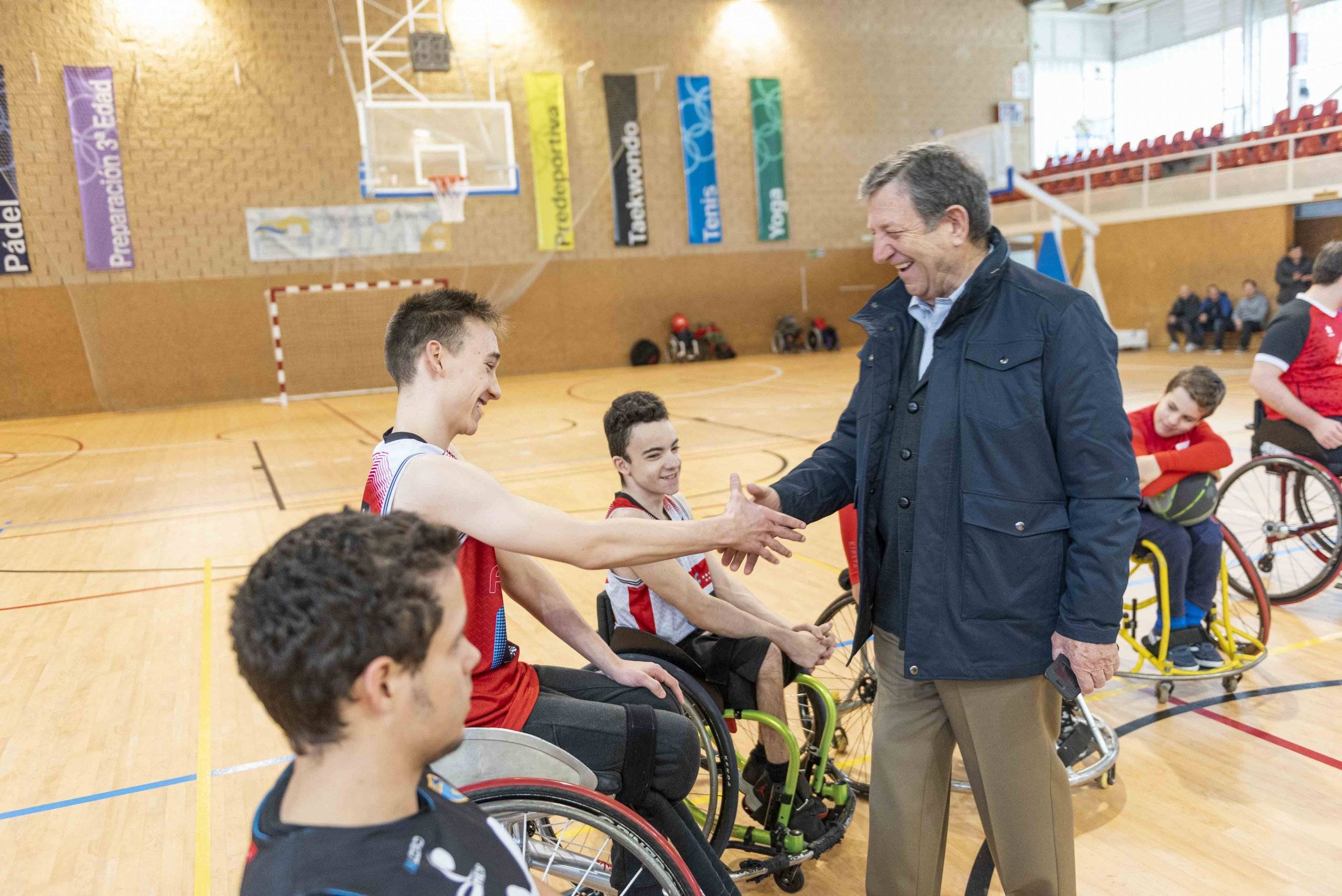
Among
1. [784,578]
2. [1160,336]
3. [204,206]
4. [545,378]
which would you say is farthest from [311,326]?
[1160,336]

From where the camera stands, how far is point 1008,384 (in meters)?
1.83

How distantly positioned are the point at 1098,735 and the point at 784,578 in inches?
93.6

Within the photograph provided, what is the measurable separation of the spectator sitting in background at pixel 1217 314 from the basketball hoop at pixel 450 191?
11499 millimetres

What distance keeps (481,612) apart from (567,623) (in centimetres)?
32

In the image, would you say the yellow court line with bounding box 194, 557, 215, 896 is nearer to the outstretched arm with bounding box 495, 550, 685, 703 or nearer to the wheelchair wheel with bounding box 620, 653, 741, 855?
the outstretched arm with bounding box 495, 550, 685, 703

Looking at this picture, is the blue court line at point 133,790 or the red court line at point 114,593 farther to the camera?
the red court line at point 114,593

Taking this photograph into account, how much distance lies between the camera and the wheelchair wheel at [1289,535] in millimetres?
4117

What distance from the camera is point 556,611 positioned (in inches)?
88.2

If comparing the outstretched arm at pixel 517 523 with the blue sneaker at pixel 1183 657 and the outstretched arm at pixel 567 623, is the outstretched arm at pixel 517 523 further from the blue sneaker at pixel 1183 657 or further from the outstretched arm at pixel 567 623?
the blue sneaker at pixel 1183 657

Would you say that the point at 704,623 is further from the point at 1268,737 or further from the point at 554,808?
the point at 1268,737

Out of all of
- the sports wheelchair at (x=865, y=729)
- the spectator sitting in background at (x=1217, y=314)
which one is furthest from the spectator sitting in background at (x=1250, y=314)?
the sports wheelchair at (x=865, y=729)

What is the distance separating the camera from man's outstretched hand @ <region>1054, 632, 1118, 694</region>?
179 cm

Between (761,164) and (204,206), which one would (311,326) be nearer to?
(204,206)

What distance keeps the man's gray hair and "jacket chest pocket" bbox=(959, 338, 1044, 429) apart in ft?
0.79
